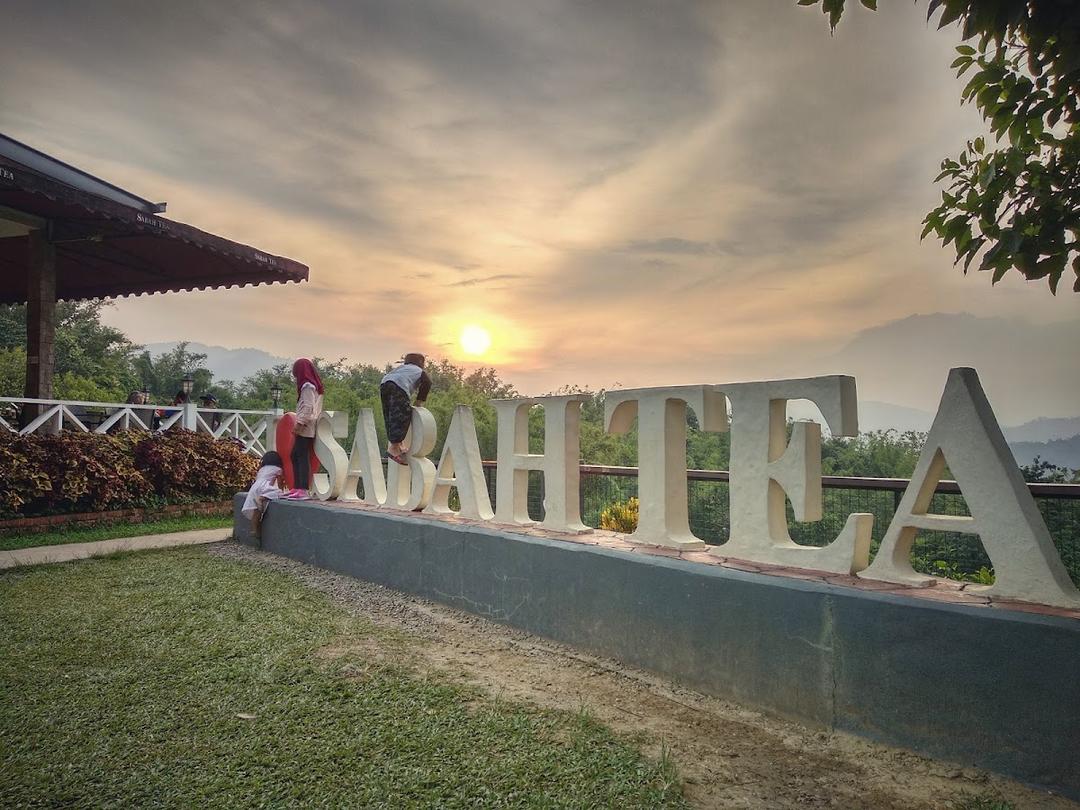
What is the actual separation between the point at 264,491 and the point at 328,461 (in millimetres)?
1040

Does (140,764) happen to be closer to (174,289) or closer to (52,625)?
(52,625)

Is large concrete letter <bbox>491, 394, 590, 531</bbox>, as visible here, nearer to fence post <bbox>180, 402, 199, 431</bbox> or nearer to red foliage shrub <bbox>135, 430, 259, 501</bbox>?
red foliage shrub <bbox>135, 430, 259, 501</bbox>

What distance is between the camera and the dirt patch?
2479mm

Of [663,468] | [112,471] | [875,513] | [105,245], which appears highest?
[105,245]

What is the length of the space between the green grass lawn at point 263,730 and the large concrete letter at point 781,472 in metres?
1.32

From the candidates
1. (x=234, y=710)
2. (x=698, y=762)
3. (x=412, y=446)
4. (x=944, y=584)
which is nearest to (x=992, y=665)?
(x=944, y=584)

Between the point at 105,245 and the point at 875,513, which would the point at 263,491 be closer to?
the point at 105,245

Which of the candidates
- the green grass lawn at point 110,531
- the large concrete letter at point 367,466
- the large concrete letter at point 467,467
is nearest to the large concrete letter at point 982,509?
the large concrete letter at point 467,467

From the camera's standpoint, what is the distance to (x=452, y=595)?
5.13 m

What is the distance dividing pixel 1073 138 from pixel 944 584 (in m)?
2.11

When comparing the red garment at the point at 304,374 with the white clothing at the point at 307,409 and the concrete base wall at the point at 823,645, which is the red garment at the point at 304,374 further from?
the concrete base wall at the point at 823,645

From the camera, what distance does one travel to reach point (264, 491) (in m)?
7.68

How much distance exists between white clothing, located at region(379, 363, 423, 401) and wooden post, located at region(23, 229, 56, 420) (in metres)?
6.33

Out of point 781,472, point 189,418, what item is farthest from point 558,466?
point 189,418
